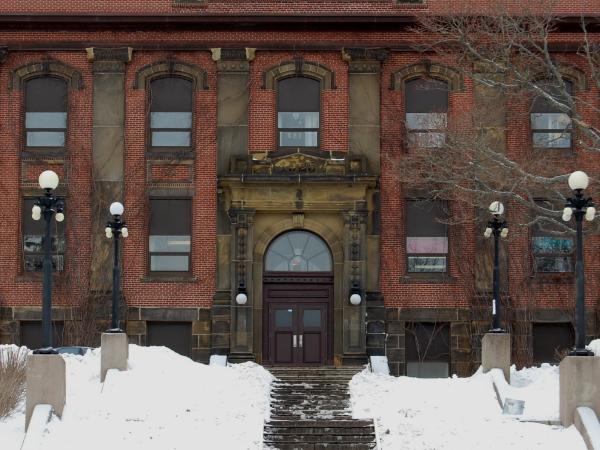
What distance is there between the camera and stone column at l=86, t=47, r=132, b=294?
31.8 meters

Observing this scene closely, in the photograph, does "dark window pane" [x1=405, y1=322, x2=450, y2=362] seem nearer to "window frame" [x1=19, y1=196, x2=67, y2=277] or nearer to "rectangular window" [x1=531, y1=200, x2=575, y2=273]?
"rectangular window" [x1=531, y1=200, x2=575, y2=273]

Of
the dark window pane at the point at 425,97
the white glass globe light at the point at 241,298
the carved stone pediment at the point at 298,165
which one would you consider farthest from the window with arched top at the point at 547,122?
the white glass globe light at the point at 241,298

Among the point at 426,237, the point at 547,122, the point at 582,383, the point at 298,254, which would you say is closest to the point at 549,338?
the point at 426,237

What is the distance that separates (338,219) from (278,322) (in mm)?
3454

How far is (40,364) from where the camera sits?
18.9 m

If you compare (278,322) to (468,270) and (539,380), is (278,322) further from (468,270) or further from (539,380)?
(539,380)

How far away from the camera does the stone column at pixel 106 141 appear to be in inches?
1250

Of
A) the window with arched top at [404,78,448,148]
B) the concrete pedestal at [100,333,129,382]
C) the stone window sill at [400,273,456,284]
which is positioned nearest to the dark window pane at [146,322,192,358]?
the stone window sill at [400,273,456,284]

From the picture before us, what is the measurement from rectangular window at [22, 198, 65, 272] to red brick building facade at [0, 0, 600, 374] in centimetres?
6

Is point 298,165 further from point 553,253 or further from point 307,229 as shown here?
point 553,253

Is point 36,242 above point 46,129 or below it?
below

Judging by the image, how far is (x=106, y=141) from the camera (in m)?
32.1

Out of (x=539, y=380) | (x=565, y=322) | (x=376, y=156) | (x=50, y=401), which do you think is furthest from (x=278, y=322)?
(x=50, y=401)

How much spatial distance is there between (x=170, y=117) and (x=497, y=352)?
43.7 feet
